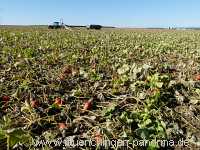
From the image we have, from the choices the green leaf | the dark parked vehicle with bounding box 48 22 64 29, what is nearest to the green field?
the green leaf

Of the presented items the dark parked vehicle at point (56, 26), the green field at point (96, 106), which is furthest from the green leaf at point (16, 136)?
the dark parked vehicle at point (56, 26)

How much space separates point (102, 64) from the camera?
10.4 m

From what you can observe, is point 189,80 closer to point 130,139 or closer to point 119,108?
point 119,108

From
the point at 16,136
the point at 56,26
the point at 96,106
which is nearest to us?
the point at 16,136

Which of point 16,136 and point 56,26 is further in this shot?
point 56,26

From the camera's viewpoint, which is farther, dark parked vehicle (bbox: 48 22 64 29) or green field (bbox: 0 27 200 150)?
dark parked vehicle (bbox: 48 22 64 29)

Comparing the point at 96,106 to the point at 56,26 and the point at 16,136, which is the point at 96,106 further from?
the point at 56,26

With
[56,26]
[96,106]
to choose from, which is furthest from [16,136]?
[56,26]

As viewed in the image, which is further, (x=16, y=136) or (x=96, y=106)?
(x=96, y=106)

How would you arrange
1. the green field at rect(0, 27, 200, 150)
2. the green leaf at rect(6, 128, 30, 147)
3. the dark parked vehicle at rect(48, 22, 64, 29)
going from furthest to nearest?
the dark parked vehicle at rect(48, 22, 64, 29) < the green field at rect(0, 27, 200, 150) < the green leaf at rect(6, 128, 30, 147)

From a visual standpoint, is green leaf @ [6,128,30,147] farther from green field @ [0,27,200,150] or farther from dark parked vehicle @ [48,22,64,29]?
dark parked vehicle @ [48,22,64,29]

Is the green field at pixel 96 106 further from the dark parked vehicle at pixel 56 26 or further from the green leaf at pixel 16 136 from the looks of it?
the dark parked vehicle at pixel 56 26

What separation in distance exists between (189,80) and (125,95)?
1900 mm

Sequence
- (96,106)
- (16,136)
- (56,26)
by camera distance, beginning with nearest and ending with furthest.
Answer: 1. (16,136)
2. (96,106)
3. (56,26)
